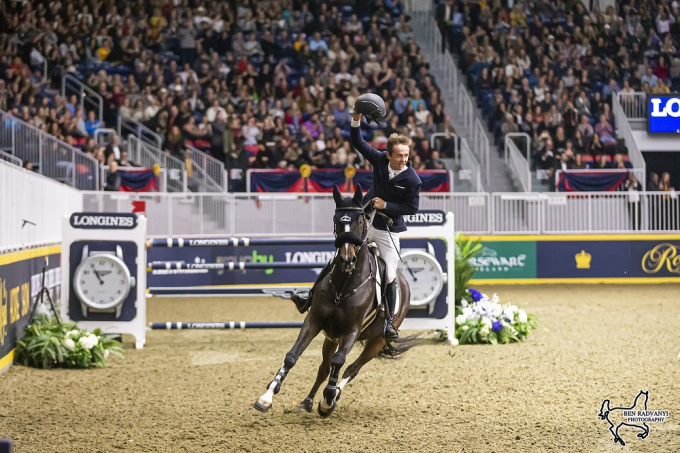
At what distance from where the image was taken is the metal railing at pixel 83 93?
24814mm

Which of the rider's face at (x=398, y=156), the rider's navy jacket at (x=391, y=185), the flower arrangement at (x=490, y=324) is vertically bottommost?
the flower arrangement at (x=490, y=324)

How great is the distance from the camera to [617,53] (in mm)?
31078

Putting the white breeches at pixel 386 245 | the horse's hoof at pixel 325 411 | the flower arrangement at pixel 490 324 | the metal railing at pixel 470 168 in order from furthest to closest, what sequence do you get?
the metal railing at pixel 470 168, the flower arrangement at pixel 490 324, the white breeches at pixel 386 245, the horse's hoof at pixel 325 411

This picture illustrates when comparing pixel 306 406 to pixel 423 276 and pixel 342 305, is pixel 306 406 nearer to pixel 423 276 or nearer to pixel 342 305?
pixel 342 305

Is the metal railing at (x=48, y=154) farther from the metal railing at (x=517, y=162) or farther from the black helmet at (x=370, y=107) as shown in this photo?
the black helmet at (x=370, y=107)

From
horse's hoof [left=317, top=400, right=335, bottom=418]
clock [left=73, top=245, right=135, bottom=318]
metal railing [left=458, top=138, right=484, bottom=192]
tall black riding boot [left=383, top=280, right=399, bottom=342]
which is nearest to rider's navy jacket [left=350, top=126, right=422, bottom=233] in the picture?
tall black riding boot [left=383, top=280, right=399, bottom=342]

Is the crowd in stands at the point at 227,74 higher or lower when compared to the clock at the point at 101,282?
higher

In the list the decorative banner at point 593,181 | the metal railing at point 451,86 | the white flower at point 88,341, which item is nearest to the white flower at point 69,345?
the white flower at point 88,341

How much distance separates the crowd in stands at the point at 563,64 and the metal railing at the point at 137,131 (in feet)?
36.5

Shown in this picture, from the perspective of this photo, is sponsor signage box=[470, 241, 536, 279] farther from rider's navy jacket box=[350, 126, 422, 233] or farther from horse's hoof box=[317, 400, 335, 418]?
horse's hoof box=[317, 400, 335, 418]

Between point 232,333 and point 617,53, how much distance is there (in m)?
22.0

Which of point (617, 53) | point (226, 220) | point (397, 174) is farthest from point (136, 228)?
point (617, 53)

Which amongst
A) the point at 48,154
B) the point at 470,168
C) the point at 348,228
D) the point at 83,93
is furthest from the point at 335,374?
the point at 83,93

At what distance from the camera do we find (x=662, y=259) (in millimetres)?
22938
